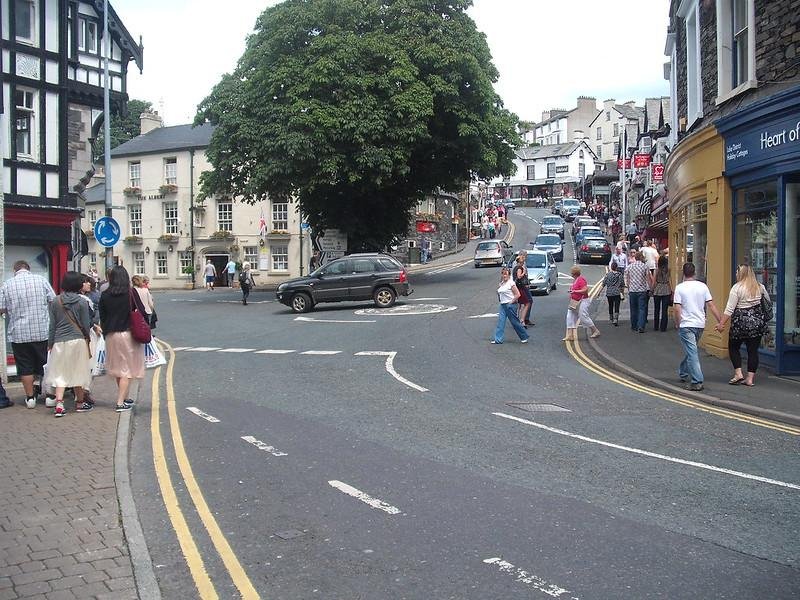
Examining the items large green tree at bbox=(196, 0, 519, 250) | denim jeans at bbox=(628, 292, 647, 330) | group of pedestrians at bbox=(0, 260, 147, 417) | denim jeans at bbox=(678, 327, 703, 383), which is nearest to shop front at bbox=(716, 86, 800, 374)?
denim jeans at bbox=(678, 327, 703, 383)

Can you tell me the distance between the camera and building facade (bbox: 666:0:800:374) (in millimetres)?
13109

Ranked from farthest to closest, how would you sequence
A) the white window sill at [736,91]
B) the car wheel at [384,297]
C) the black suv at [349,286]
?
the black suv at [349,286] < the car wheel at [384,297] < the white window sill at [736,91]

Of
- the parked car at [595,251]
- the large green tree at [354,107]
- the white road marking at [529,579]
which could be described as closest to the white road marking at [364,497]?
the white road marking at [529,579]

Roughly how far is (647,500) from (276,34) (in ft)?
98.6

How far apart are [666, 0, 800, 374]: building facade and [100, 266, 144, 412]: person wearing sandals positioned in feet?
33.4

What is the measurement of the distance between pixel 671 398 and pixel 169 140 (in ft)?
163

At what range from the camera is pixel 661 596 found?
14.9ft

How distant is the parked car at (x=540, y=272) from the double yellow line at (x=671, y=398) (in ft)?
38.1

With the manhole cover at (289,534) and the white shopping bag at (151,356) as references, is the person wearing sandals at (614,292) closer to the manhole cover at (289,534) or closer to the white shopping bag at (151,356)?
the white shopping bag at (151,356)

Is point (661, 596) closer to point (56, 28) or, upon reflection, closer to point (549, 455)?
point (549, 455)

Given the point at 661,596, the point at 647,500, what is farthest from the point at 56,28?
the point at 661,596

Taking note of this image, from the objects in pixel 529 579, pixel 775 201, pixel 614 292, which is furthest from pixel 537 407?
pixel 614 292

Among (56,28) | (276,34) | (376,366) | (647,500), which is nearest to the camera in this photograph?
(647,500)

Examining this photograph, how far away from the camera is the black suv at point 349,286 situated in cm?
2677
